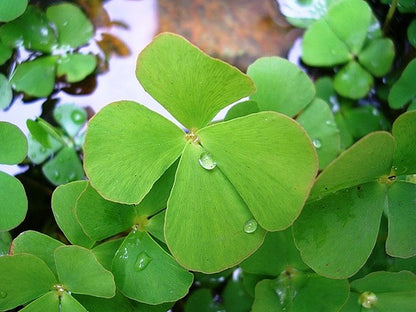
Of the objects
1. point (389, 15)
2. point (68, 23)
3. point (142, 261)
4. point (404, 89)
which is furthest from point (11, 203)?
point (389, 15)

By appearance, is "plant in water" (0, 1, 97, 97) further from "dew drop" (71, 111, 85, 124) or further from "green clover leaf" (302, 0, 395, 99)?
"green clover leaf" (302, 0, 395, 99)

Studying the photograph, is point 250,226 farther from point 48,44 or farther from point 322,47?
point 48,44

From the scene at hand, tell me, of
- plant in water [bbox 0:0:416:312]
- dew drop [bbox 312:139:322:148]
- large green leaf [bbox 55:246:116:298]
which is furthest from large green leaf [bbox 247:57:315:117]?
large green leaf [bbox 55:246:116:298]

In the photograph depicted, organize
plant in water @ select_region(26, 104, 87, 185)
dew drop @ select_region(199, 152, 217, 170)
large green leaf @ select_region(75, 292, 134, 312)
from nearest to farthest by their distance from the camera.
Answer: dew drop @ select_region(199, 152, 217, 170)
large green leaf @ select_region(75, 292, 134, 312)
plant in water @ select_region(26, 104, 87, 185)

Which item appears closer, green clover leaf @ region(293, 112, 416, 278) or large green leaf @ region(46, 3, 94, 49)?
green clover leaf @ region(293, 112, 416, 278)

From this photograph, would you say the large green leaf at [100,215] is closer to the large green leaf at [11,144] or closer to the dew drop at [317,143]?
the large green leaf at [11,144]

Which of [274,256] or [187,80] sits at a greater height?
[187,80]

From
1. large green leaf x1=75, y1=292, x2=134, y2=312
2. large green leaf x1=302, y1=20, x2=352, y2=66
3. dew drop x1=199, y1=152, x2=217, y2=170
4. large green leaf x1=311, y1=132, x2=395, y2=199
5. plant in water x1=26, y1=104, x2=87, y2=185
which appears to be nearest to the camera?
large green leaf x1=311, y1=132, x2=395, y2=199
